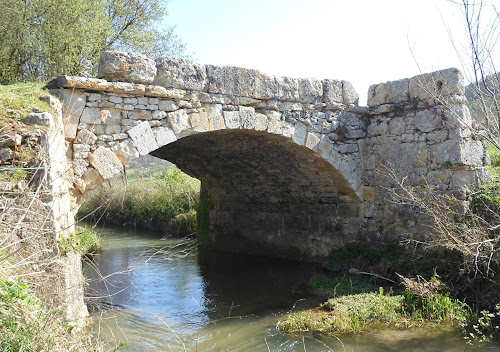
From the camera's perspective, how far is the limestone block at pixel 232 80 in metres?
6.23

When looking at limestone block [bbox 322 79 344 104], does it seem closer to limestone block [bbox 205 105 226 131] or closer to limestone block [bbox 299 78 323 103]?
limestone block [bbox 299 78 323 103]

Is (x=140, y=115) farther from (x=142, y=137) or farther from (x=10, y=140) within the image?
(x=10, y=140)

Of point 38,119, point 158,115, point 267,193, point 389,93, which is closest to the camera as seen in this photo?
point 38,119

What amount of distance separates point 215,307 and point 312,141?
2.82 meters

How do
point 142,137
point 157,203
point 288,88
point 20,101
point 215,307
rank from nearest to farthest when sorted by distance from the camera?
point 20,101 → point 142,137 → point 215,307 → point 288,88 → point 157,203

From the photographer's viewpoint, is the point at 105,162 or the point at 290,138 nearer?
the point at 105,162

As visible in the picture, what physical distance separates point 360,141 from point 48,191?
5.12 metres

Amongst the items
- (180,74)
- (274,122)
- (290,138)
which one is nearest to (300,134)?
(290,138)

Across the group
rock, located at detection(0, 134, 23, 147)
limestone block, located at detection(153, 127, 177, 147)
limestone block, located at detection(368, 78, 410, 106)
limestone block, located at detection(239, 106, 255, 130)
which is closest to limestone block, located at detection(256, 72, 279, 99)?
limestone block, located at detection(239, 106, 255, 130)

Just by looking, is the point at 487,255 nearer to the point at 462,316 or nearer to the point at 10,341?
the point at 462,316

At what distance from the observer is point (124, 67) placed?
5.51 metres

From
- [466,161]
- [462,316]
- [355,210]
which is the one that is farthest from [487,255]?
[355,210]

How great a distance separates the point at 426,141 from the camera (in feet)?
23.2

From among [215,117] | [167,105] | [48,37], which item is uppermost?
[48,37]
